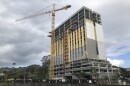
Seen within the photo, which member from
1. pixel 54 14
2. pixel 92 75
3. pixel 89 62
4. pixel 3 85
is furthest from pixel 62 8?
pixel 3 85

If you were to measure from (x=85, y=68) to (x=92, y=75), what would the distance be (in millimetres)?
39396

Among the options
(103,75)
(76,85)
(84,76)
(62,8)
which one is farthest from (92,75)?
(76,85)

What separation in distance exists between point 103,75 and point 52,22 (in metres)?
66.1

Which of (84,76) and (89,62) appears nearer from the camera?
(84,76)

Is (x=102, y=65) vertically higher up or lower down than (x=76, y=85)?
higher up

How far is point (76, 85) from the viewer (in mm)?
68562

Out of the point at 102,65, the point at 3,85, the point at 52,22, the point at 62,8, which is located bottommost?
the point at 3,85

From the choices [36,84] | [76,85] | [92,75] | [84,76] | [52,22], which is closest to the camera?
[76,85]

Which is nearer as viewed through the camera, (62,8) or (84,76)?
(84,76)

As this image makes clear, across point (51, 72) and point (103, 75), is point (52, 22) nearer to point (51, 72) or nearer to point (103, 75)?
point (51, 72)

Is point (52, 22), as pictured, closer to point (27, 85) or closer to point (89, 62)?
point (89, 62)

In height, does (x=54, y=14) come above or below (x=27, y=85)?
above

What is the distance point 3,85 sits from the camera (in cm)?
10275

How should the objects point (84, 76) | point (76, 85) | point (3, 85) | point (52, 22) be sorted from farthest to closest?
1. point (52, 22)
2. point (84, 76)
3. point (3, 85)
4. point (76, 85)
